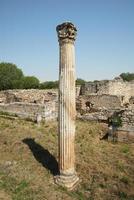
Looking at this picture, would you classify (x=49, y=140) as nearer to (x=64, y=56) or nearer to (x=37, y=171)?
(x=37, y=171)

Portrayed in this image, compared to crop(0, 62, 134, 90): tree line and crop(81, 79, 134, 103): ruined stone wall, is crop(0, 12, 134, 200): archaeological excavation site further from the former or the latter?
crop(0, 62, 134, 90): tree line

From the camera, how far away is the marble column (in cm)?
671

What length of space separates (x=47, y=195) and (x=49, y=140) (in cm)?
353

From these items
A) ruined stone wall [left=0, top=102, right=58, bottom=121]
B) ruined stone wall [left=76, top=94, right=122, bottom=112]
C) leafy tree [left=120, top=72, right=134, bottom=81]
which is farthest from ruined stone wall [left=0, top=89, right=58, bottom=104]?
leafy tree [left=120, top=72, right=134, bottom=81]

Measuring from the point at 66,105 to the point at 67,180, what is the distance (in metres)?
2.11

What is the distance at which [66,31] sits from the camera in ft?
21.7

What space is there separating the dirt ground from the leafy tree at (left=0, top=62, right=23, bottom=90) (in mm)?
34039

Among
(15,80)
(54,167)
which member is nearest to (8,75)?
(15,80)

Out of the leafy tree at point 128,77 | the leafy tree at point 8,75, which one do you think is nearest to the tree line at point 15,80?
the leafy tree at point 8,75

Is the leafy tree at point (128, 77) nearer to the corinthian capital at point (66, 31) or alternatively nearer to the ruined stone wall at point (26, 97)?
the ruined stone wall at point (26, 97)

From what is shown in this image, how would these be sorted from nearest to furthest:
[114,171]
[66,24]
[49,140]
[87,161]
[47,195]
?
1. [47,195]
2. [66,24]
3. [114,171]
4. [87,161]
5. [49,140]

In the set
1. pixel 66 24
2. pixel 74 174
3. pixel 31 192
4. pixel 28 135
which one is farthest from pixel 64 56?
pixel 28 135

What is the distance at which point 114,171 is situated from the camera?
7.07 metres

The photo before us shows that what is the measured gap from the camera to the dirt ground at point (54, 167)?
20.4 ft
